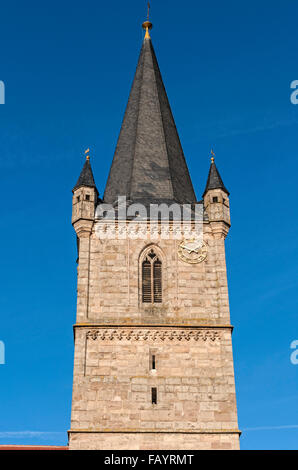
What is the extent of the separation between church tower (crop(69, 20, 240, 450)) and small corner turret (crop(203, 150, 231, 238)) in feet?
0.20

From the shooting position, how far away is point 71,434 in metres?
26.0

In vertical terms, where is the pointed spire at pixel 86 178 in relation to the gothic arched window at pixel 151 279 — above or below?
above

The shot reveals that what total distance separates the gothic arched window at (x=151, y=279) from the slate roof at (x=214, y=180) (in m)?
4.49

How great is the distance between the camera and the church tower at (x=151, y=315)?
2659 centimetres

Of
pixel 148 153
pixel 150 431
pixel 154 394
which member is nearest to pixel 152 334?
pixel 154 394

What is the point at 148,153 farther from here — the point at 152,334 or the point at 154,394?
the point at 154,394

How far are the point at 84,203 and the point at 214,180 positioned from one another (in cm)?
→ 609

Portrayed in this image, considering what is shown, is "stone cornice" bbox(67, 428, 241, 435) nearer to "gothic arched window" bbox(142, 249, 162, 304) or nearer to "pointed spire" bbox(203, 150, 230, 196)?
"gothic arched window" bbox(142, 249, 162, 304)

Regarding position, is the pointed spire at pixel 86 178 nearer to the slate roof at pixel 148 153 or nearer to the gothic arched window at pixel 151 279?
the slate roof at pixel 148 153

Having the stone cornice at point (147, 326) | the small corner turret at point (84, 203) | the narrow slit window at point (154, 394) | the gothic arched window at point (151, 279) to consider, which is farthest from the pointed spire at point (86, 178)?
the narrow slit window at point (154, 394)

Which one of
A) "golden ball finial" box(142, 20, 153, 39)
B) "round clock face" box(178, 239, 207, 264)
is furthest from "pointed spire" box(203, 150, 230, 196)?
"golden ball finial" box(142, 20, 153, 39)

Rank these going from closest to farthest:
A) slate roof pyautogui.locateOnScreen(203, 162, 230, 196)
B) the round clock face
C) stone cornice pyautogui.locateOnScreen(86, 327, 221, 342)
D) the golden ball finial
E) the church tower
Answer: the church tower
stone cornice pyautogui.locateOnScreen(86, 327, 221, 342)
the round clock face
slate roof pyautogui.locateOnScreen(203, 162, 230, 196)
the golden ball finial

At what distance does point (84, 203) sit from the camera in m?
32.2

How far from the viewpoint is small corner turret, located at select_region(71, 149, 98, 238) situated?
3139 cm
